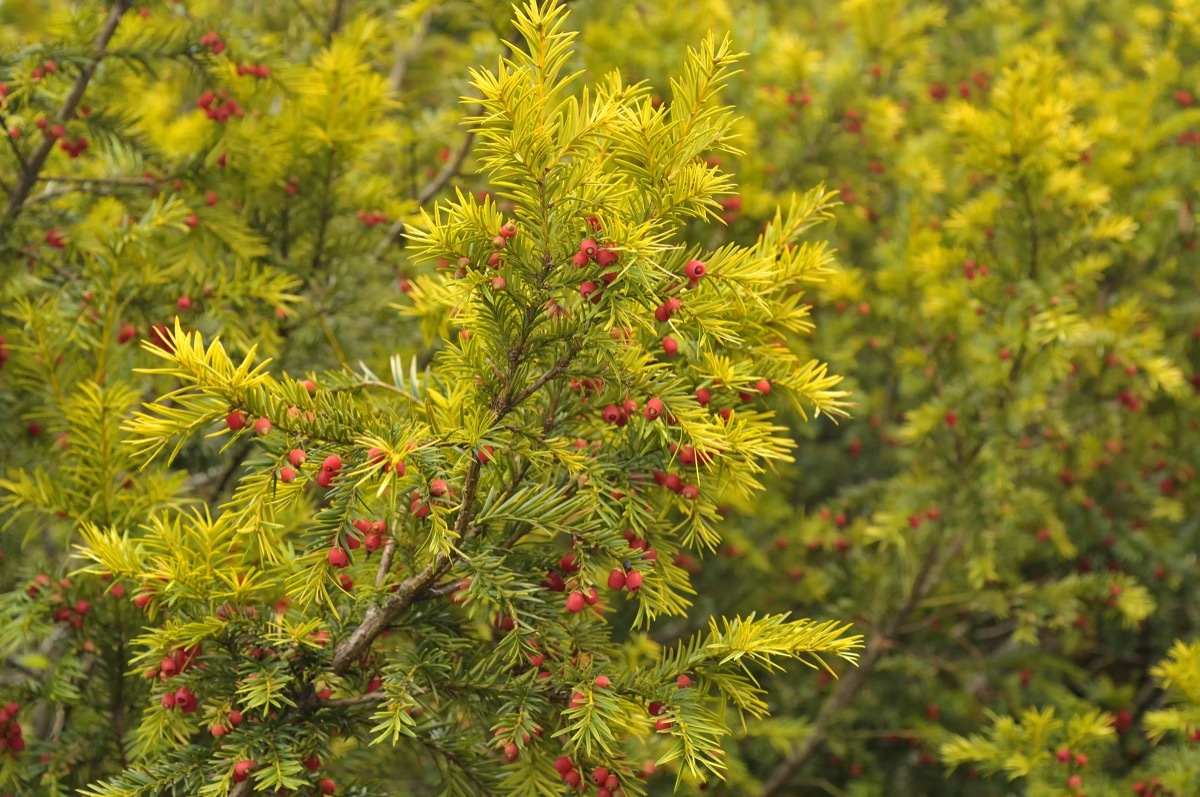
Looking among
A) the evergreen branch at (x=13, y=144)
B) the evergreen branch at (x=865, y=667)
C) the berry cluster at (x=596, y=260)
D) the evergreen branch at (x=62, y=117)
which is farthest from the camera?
the evergreen branch at (x=865, y=667)

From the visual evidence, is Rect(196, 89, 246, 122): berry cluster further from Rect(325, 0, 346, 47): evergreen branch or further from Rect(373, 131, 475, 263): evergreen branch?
Rect(325, 0, 346, 47): evergreen branch

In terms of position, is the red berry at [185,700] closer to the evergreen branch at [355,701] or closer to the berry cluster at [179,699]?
the berry cluster at [179,699]

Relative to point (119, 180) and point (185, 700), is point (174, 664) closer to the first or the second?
point (185, 700)

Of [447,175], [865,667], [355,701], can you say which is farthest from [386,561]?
[865,667]

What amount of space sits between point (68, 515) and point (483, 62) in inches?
82.0

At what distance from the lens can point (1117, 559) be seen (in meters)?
3.84

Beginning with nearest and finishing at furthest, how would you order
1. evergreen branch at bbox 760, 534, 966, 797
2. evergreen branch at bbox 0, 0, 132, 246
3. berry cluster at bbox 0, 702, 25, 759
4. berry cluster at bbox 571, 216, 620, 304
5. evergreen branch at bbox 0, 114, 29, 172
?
berry cluster at bbox 571, 216, 620, 304
berry cluster at bbox 0, 702, 25, 759
evergreen branch at bbox 0, 114, 29, 172
evergreen branch at bbox 0, 0, 132, 246
evergreen branch at bbox 760, 534, 966, 797

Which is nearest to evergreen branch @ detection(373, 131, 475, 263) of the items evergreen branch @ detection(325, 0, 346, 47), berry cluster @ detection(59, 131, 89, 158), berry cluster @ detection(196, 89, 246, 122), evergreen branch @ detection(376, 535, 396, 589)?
evergreen branch @ detection(325, 0, 346, 47)

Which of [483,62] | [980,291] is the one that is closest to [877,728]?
[980,291]

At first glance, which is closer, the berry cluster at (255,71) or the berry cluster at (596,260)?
the berry cluster at (596,260)

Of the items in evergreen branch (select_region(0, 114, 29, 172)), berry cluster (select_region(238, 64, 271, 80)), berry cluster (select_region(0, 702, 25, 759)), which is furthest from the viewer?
berry cluster (select_region(238, 64, 271, 80))

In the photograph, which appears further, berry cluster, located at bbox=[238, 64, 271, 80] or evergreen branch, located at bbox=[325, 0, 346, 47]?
evergreen branch, located at bbox=[325, 0, 346, 47]

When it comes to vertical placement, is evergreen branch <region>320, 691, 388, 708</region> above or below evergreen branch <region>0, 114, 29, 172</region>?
below

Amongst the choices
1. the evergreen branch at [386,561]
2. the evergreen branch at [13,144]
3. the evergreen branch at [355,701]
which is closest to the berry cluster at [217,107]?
the evergreen branch at [13,144]
